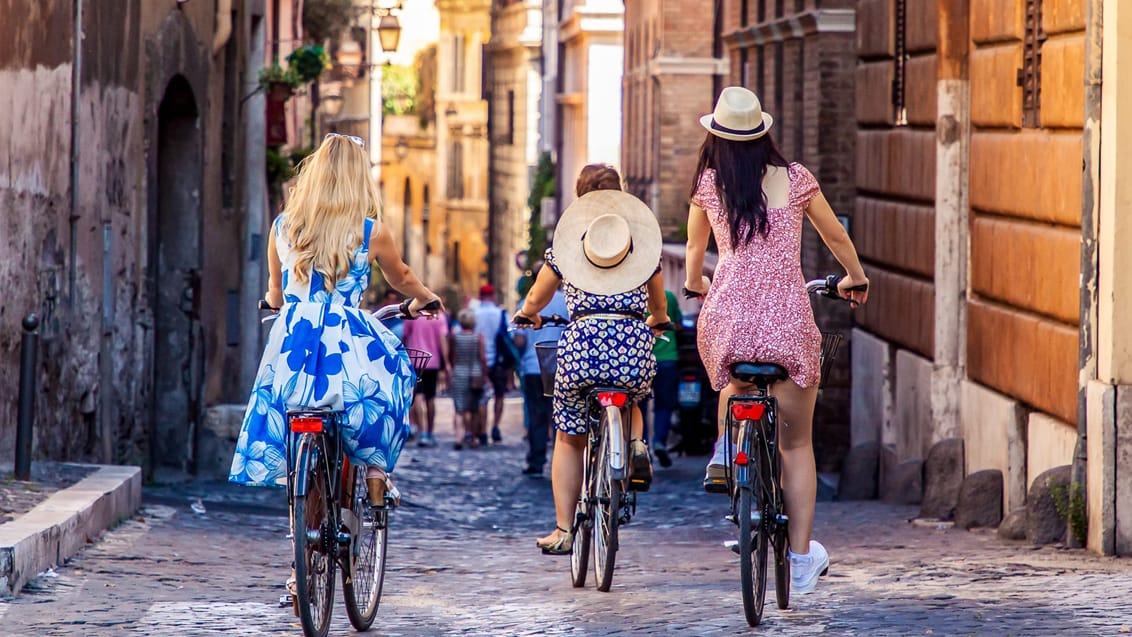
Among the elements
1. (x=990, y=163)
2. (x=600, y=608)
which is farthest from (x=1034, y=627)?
(x=990, y=163)

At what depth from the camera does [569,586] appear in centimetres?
866

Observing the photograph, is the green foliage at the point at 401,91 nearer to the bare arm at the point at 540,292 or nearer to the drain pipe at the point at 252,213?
the drain pipe at the point at 252,213

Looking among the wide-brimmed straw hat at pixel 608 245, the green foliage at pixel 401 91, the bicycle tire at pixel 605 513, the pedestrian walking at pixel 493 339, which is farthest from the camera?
the green foliage at pixel 401 91

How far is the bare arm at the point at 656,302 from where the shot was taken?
8789mm

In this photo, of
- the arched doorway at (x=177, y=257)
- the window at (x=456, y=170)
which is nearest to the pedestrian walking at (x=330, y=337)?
the arched doorway at (x=177, y=257)

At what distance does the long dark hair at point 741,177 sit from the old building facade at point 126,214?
15.6ft

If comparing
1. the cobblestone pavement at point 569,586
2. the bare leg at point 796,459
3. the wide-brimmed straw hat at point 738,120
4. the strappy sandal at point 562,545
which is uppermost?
the wide-brimmed straw hat at point 738,120

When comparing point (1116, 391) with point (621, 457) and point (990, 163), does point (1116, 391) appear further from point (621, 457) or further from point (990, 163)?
point (990, 163)

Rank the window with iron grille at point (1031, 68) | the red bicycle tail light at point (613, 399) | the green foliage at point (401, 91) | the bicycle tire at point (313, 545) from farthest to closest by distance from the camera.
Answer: the green foliage at point (401, 91)
the window with iron grille at point (1031, 68)
the red bicycle tail light at point (613, 399)
the bicycle tire at point (313, 545)

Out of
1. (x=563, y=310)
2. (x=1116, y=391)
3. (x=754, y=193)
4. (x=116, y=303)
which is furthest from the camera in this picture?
(x=563, y=310)

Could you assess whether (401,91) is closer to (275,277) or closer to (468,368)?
(468,368)

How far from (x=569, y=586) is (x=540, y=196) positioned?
41.2 metres

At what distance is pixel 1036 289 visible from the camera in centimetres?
1056

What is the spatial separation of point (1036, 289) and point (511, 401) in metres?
23.3
